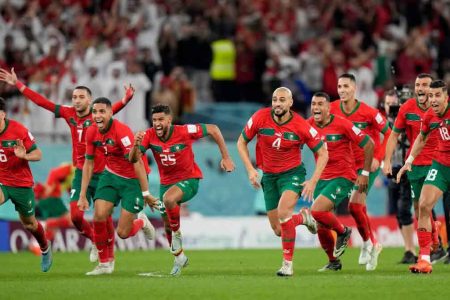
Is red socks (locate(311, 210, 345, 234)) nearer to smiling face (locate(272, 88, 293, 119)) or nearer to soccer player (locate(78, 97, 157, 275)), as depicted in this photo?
smiling face (locate(272, 88, 293, 119))

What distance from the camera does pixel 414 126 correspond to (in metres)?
18.5

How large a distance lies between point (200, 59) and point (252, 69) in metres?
1.29

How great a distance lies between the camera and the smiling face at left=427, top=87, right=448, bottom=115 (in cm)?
1686

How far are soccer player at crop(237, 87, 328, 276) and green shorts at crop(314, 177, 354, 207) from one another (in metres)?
0.54

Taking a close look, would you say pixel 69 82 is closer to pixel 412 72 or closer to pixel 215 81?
pixel 215 81

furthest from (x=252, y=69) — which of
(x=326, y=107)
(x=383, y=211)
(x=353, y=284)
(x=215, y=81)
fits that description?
(x=353, y=284)

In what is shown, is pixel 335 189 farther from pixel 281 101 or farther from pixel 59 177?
pixel 59 177

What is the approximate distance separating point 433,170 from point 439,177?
148mm

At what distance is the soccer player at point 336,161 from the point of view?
→ 17719 millimetres

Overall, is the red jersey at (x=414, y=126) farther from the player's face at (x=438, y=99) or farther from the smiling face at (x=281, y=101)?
the smiling face at (x=281, y=101)

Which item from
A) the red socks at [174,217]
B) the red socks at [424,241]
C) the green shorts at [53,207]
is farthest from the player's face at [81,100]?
the green shorts at [53,207]

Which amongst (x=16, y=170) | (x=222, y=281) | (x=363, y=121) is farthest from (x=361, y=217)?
(x=16, y=170)

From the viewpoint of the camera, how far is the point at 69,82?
26953mm

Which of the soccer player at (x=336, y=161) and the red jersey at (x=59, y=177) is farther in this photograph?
the red jersey at (x=59, y=177)
